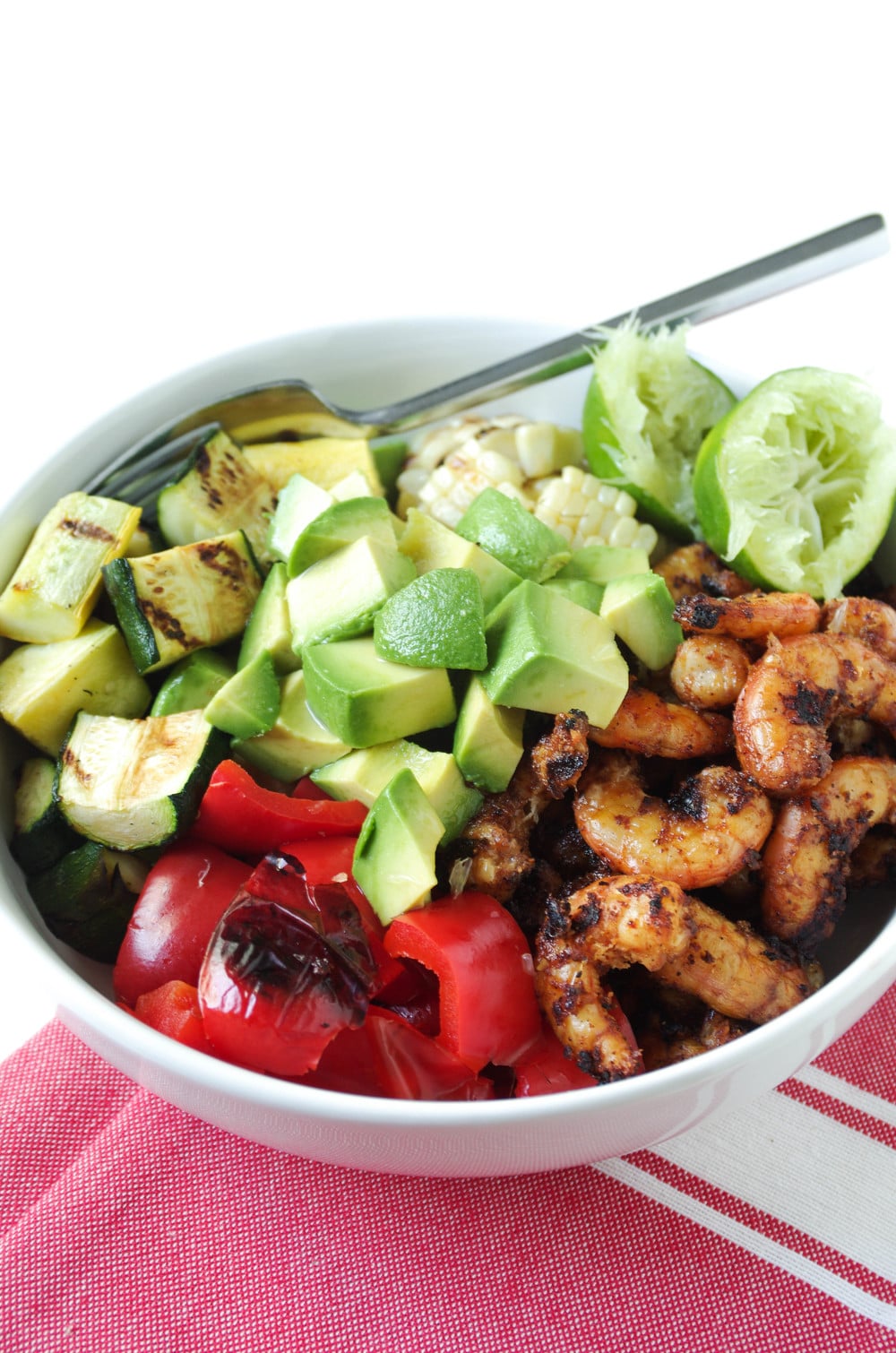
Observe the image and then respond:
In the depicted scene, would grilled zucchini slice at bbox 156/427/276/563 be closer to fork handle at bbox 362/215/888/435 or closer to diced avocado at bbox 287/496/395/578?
diced avocado at bbox 287/496/395/578

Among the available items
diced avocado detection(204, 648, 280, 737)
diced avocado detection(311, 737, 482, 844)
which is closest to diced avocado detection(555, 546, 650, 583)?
diced avocado detection(311, 737, 482, 844)

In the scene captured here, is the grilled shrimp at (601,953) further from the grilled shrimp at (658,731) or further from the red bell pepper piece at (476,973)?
the grilled shrimp at (658,731)

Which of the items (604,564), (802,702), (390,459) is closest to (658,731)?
(802,702)

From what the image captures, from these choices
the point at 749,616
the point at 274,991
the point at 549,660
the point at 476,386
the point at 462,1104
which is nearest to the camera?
the point at 462,1104

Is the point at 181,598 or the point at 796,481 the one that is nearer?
the point at 181,598

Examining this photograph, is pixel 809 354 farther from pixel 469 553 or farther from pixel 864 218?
pixel 469 553

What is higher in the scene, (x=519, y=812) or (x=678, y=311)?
(x=678, y=311)

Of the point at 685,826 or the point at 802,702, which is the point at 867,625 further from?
the point at 685,826
